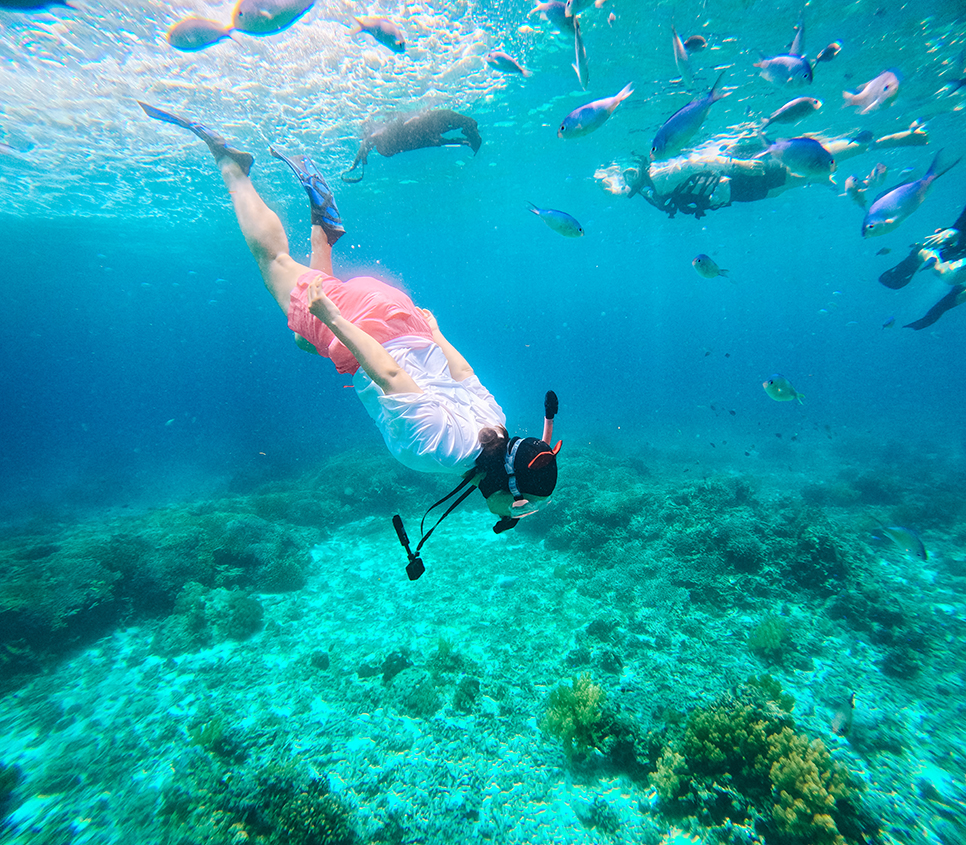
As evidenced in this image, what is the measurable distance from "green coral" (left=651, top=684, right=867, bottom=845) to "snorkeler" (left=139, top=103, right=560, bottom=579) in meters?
2.99

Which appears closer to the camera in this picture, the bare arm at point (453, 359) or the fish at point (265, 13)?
the bare arm at point (453, 359)

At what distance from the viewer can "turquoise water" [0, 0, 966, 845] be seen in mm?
3920

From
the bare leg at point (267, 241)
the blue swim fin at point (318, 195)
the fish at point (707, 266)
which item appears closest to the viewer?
the bare leg at point (267, 241)

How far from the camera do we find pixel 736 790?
11.9ft

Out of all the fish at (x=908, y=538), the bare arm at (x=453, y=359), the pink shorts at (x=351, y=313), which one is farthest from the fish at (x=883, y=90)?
the pink shorts at (x=351, y=313)

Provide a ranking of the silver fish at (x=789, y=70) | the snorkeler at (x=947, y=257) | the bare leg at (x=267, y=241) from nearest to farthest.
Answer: the bare leg at (x=267, y=241), the silver fish at (x=789, y=70), the snorkeler at (x=947, y=257)

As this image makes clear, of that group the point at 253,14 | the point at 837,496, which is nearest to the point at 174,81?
the point at 253,14

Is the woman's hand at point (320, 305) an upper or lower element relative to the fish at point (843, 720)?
upper

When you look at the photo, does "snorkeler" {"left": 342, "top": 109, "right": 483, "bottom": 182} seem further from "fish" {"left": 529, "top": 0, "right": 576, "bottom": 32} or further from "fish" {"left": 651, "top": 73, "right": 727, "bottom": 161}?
"fish" {"left": 651, "top": 73, "right": 727, "bottom": 161}

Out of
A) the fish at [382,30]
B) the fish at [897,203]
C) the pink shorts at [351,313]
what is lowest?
the pink shorts at [351,313]

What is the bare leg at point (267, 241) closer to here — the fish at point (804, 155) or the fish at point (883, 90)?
the fish at point (804, 155)

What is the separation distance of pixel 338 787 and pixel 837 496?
16.7 metres

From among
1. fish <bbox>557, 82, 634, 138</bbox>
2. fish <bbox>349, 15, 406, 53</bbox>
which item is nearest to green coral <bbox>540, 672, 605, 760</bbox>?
fish <bbox>557, 82, 634, 138</bbox>

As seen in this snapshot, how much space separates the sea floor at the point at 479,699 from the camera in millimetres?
3836
